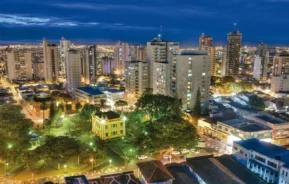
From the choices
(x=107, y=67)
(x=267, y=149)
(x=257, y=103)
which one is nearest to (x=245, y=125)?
(x=267, y=149)

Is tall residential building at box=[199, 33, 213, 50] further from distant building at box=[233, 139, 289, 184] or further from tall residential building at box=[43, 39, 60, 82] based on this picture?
distant building at box=[233, 139, 289, 184]

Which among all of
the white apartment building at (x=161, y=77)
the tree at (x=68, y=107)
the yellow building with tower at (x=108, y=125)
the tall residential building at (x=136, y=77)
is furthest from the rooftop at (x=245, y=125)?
the tree at (x=68, y=107)

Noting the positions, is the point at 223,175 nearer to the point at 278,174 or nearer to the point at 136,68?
the point at 278,174

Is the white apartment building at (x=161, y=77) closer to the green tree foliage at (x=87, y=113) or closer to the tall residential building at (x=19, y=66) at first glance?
the green tree foliage at (x=87, y=113)

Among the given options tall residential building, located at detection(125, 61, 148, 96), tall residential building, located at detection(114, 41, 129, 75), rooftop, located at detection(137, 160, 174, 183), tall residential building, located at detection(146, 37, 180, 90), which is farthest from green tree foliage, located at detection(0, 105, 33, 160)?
tall residential building, located at detection(114, 41, 129, 75)

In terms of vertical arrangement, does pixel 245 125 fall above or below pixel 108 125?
above

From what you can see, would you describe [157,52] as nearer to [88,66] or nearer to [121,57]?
[88,66]
